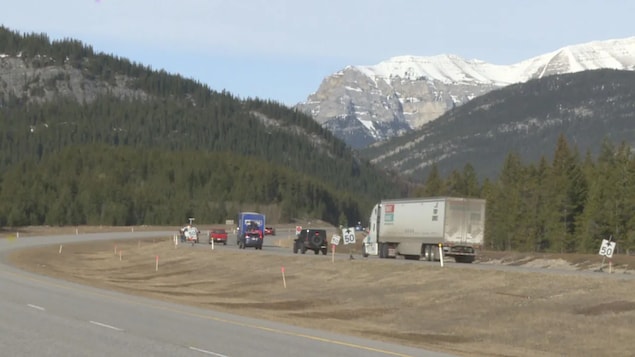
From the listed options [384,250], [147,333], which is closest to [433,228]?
[384,250]

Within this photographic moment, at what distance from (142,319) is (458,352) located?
945cm

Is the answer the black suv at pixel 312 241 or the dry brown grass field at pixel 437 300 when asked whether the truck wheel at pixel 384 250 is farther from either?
the black suv at pixel 312 241

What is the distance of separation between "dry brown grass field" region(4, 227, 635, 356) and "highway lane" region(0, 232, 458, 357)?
2.58 metres

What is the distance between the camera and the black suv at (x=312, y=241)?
276 ft

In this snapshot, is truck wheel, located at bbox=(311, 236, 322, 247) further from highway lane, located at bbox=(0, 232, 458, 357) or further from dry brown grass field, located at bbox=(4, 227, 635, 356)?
highway lane, located at bbox=(0, 232, 458, 357)

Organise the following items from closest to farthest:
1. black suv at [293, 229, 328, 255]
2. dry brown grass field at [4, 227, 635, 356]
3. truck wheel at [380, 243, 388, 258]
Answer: dry brown grass field at [4, 227, 635, 356] < truck wheel at [380, 243, 388, 258] < black suv at [293, 229, 328, 255]

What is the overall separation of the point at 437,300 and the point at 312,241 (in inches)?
1698

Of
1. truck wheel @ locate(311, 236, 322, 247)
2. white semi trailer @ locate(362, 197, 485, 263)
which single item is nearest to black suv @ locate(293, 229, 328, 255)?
truck wheel @ locate(311, 236, 322, 247)

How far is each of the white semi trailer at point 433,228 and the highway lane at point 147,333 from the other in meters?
27.3

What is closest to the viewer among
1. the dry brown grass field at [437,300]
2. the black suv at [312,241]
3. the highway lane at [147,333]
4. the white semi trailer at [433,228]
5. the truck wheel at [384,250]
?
the highway lane at [147,333]

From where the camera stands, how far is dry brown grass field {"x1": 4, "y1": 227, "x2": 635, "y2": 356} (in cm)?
2994

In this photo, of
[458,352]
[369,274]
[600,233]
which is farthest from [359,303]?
[600,233]

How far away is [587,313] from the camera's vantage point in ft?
110

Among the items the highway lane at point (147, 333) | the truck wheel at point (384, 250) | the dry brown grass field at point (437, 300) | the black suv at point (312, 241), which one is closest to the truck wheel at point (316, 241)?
the black suv at point (312, 241)
